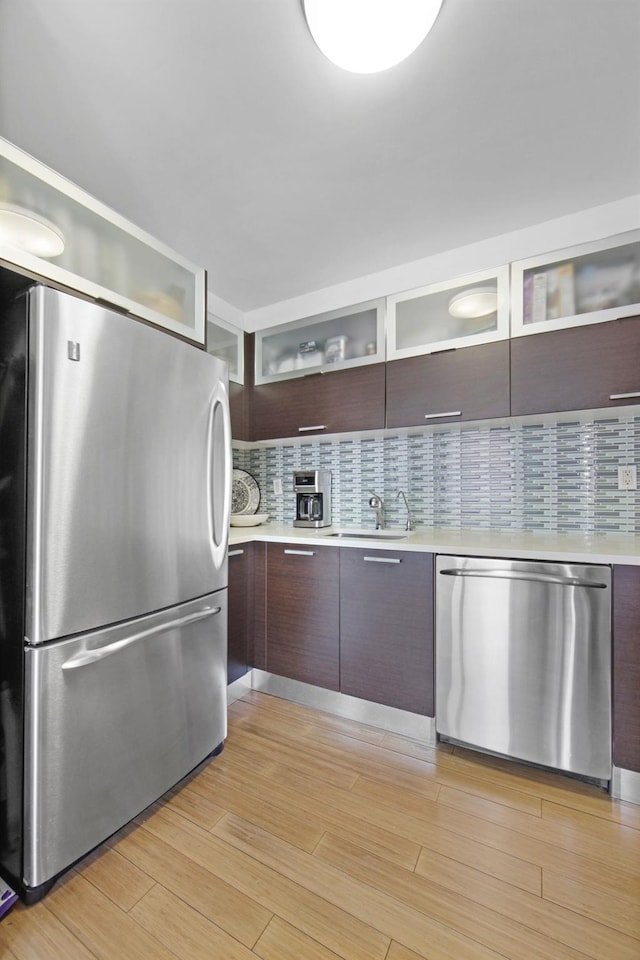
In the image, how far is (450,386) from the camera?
83.2 inches

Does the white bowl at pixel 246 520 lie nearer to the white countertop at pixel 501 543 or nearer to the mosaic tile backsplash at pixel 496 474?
the white countertop at pixel 501 543

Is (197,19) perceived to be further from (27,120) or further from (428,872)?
(428,872)

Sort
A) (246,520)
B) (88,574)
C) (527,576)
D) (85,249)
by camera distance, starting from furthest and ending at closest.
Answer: (246,520)
(527,576)
(85,249)
(88,574)

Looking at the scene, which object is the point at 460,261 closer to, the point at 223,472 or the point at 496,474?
the point at 496,474

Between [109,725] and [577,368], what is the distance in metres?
2.25

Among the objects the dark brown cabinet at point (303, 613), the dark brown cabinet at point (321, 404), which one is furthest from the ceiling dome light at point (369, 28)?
the dark brown cabinet at point (303, 613)

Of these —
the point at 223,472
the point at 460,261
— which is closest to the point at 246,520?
the point at 223,472

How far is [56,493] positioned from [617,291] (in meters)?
2.26

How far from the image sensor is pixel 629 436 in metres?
2.00

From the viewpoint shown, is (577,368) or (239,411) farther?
(239,411)

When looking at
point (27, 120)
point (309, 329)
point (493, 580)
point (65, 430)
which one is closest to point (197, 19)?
point (27, 120)

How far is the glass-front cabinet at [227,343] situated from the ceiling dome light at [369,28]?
159 cm

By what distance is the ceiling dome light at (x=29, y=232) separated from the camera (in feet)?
4.19

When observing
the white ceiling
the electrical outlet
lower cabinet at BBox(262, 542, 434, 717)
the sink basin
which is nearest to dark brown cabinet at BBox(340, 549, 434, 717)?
lower cabinet at BBox(262, 542, 434, 717)
